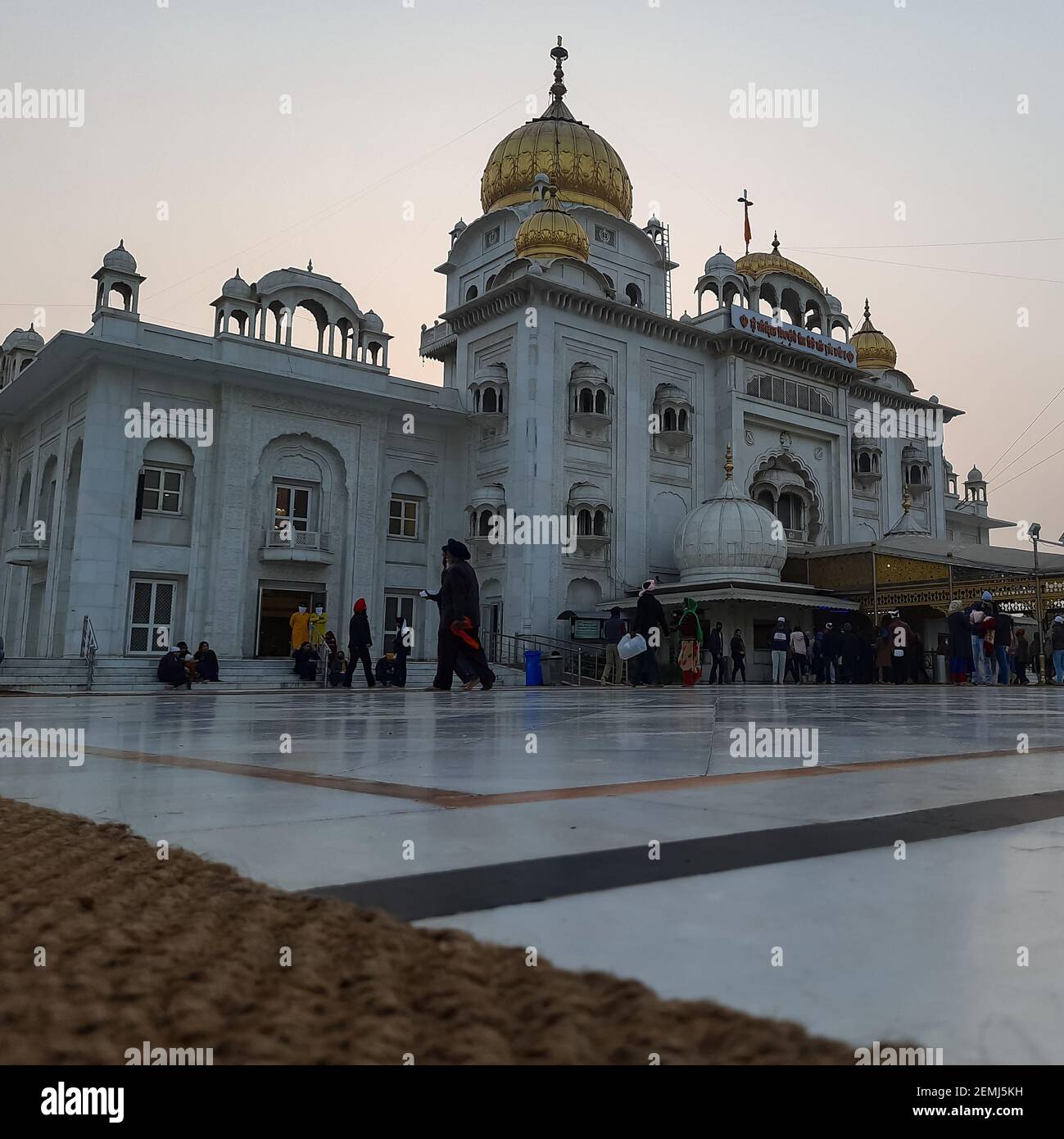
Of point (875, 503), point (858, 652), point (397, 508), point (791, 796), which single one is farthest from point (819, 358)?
point (791, 796)

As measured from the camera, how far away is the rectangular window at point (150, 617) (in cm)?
2019

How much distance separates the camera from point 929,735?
169 inches

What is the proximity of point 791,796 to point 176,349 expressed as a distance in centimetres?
2146

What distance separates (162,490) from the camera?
2098cm

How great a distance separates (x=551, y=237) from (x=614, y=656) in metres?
13.1

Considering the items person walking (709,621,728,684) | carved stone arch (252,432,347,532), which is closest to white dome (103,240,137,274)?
carved stone arch (252,432,347,532)

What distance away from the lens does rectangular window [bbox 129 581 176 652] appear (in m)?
20.2

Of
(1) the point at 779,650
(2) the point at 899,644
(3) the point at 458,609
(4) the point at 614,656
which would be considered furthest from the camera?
(1) the point at 779,650

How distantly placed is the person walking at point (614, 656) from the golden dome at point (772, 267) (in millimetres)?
17540

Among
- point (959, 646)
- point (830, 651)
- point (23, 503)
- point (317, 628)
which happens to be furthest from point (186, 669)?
point (959, 646)

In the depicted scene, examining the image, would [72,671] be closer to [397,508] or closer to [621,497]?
[397,508]

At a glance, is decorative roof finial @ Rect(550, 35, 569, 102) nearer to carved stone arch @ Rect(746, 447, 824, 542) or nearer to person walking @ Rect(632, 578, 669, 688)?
carved stone arch @ Rect(746, 447, 824, 542)

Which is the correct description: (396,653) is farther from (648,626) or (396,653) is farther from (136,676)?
(648,626)

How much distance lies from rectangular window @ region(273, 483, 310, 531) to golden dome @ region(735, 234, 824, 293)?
18.1 metres
